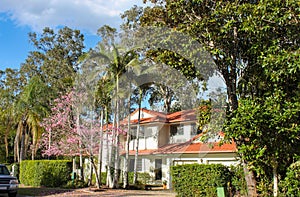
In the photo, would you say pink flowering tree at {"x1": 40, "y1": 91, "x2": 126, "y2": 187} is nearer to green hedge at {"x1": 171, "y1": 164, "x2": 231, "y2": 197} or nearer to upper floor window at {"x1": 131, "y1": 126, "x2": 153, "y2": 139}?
upper floor window at {"x1": 131, "y1": 126, "x2": 153, "y2": 139}

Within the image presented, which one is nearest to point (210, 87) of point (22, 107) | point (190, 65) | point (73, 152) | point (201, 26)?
point (190, 65)

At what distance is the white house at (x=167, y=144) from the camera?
72.2ft

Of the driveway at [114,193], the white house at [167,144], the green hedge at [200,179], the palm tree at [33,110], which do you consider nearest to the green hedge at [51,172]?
the driveway at [114,193]

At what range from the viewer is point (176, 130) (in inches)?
969

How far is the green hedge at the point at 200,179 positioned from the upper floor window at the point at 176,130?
8.71 metres

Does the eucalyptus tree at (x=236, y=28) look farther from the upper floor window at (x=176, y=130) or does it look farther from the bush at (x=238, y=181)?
the upper floor window at (x=176, y=130)

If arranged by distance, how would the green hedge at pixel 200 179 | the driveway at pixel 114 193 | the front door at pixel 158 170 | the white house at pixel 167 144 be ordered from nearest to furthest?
the green hedge at pixel 200 179 < the driveway at pixel 114 193 < the white house at pixel 167 144 < the front door at pixel 158 170

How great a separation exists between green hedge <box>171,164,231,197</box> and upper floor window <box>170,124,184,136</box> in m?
8.71

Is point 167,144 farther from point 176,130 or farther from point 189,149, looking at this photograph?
point 189,149

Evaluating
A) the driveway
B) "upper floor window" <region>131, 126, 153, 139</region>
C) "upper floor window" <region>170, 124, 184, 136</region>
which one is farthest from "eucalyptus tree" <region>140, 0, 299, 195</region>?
"upper floor window" <region>131, 126, 153, 139</region>

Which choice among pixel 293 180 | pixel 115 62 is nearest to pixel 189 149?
Answer: pixel 115 62

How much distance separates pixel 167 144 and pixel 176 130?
1.25m

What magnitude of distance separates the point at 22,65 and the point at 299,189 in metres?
34.1

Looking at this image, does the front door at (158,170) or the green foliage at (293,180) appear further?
the front door at (158,170)
